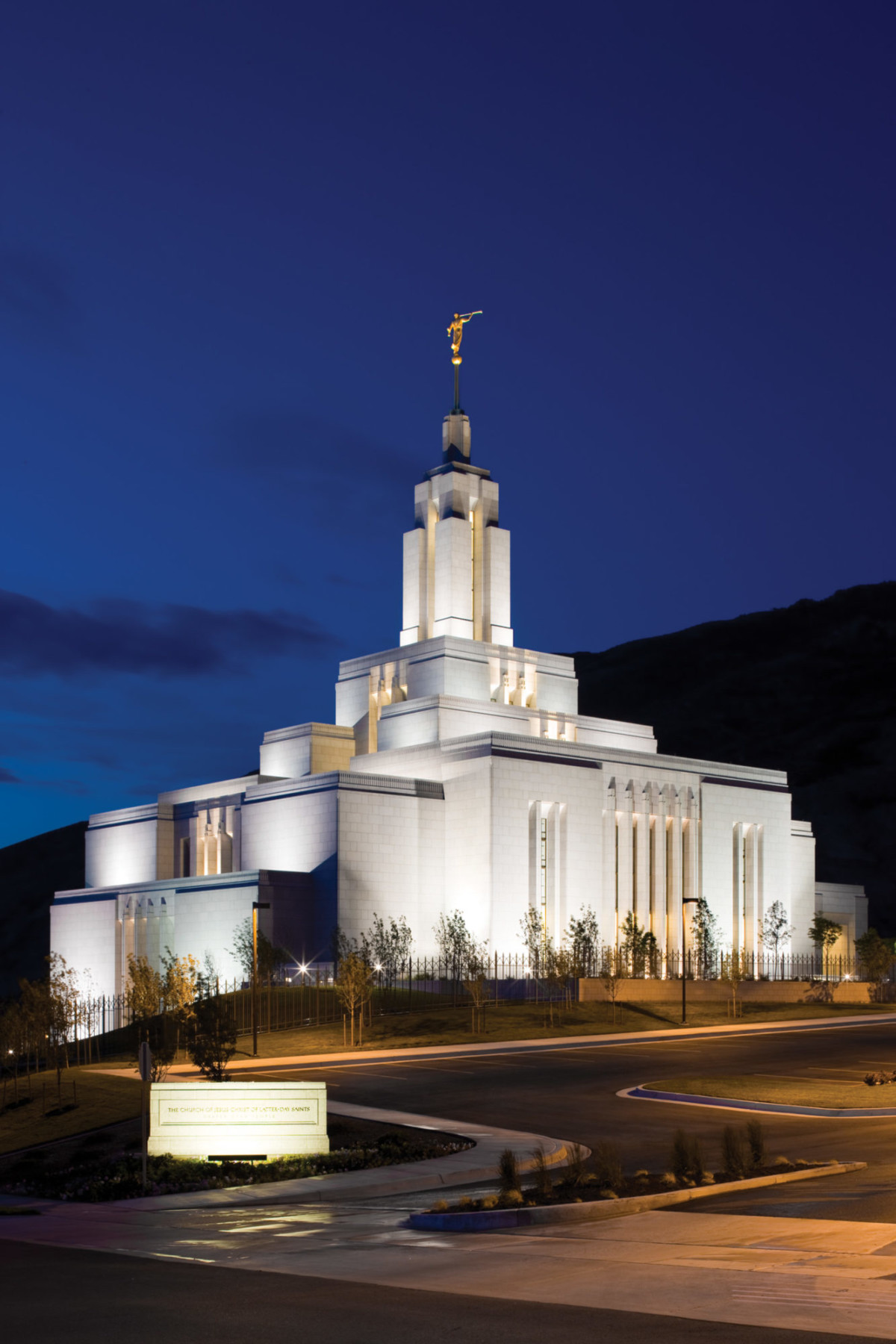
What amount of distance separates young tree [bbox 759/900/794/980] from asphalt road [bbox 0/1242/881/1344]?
2430 inches

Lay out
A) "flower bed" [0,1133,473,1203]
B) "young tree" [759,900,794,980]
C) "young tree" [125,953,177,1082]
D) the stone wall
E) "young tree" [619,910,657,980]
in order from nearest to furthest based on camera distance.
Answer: "flower bed" [0,1133,473,1203]
"young tree" [125,953,177,1082]
the stone wall
"young tree" [619,910,657,980]
"young tree" [759,900,794,980]

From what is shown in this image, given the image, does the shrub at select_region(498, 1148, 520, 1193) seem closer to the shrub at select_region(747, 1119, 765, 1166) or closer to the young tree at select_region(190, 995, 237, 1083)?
the shrub at select_region(747, 1119, 765, 1166)

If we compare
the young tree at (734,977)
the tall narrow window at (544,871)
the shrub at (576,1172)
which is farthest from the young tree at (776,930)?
the shrub at (576,1172)

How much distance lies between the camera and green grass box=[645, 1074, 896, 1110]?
83.5 ft

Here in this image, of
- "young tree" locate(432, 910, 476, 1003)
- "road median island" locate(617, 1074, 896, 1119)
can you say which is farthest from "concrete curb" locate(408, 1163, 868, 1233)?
"young tree" locate(432, 910, 476, 1003)

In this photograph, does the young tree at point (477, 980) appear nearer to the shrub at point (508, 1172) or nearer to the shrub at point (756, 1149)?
the shrub at point (756, 1149)

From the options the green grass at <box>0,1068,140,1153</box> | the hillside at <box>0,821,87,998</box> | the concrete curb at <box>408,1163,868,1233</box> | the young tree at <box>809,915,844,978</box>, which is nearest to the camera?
the concrete curb at <box>408,1163,868,1233</box>

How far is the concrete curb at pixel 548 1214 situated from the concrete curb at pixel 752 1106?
334 inches

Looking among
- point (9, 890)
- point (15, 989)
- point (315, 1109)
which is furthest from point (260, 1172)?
point (9, 890)

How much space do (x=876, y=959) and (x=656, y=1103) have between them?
42.3 metres

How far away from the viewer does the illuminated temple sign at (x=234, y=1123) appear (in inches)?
822

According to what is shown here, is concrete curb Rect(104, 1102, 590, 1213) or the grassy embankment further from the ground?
concrete curb Rect(104, 1102, 590, 1213)

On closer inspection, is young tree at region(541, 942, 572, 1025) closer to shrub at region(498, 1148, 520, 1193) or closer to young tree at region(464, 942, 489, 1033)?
young tree at region(464, 942, 489, 1033)

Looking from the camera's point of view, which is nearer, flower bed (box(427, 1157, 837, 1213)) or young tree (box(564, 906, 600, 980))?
flower bed (box(427, 1157, 837, 1213))
